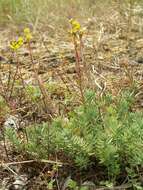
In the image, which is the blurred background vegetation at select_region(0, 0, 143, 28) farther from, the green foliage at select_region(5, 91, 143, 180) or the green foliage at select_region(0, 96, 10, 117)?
the green foliage at select_region(5, 91, 143, 180)

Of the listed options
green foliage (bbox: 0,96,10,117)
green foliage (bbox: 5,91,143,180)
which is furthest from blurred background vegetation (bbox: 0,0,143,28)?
green foliage (bbox: 5,91,143,180)

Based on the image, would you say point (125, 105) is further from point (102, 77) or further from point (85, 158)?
point (102, 77)

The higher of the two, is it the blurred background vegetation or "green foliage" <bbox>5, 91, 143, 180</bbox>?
the blurred background vegetation

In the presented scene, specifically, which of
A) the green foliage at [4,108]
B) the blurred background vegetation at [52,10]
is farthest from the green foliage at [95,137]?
the blurred background vegetation at [52,10]

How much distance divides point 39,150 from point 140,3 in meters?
2.17

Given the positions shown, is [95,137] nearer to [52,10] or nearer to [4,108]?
[4,108]

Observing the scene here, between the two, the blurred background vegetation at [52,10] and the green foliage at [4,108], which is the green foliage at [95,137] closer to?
the green foliage at [4,108]

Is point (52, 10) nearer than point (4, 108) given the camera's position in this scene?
No

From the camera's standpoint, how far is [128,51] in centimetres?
345

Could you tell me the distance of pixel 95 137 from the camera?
6.53 feet

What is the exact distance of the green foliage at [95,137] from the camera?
1.89 metres

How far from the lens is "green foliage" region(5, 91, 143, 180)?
6.19 ft

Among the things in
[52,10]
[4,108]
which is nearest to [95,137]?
[4,108]

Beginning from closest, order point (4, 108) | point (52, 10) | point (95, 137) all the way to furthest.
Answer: point (95, 137) < point (4, 108) < point (52, 10)
